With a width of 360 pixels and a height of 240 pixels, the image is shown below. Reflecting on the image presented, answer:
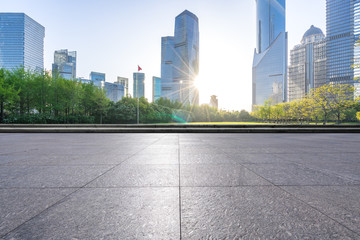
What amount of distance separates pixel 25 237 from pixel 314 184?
3.77m

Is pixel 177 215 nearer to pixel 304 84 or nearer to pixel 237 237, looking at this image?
pixel 237 237

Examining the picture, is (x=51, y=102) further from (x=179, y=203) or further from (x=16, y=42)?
(x=16, y=42)

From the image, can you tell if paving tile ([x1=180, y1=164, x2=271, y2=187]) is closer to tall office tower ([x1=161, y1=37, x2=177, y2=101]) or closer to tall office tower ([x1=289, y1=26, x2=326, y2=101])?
tall office tower ([x1=161, y1=37, x2=177, y2=101])

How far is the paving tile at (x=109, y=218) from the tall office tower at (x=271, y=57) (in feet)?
514

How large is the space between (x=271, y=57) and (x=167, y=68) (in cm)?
10205

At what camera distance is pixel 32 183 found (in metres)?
2.82

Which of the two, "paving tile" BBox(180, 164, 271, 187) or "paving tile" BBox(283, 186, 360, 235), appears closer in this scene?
"paving tile" BBox(283, 186, 360, 235)

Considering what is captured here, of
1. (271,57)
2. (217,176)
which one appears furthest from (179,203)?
(271,57)

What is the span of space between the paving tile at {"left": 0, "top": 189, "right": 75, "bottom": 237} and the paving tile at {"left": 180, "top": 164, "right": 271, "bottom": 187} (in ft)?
6.05

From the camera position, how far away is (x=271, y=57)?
16588 cm

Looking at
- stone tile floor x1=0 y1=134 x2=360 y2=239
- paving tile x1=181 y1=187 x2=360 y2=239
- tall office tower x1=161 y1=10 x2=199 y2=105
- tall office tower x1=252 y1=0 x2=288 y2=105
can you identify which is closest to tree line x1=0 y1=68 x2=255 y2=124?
stone tile floor x1=0 y1=134 x2=360 y2=239

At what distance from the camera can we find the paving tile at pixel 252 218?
153 centimetres

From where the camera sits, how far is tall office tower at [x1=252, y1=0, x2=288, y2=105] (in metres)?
159

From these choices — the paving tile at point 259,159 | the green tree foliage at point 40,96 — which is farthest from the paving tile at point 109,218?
the green tree foliage at point 40,96
